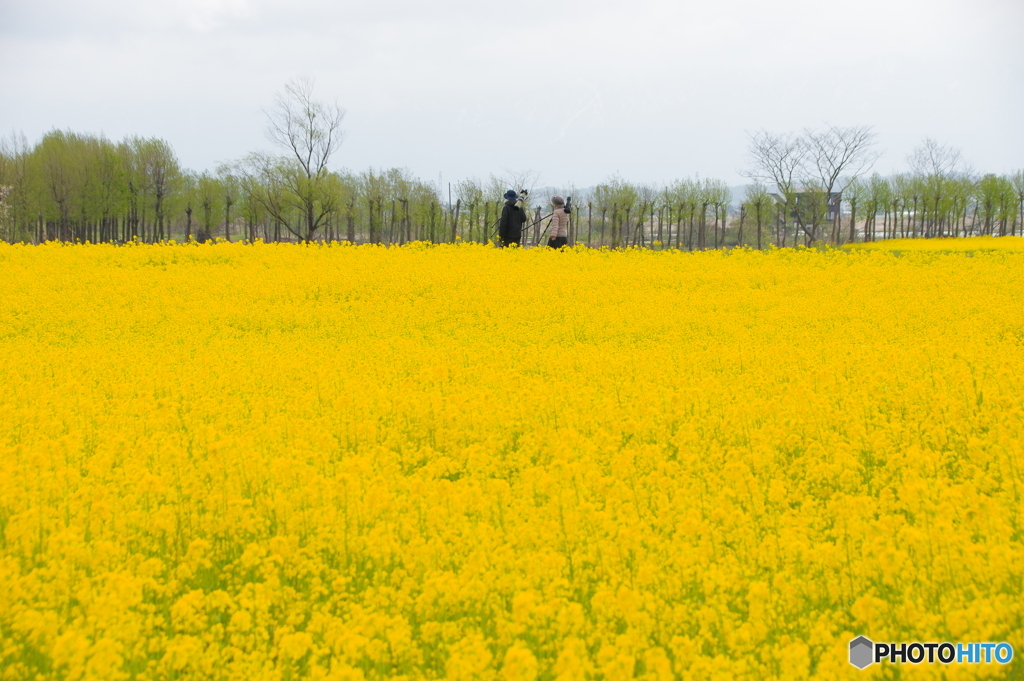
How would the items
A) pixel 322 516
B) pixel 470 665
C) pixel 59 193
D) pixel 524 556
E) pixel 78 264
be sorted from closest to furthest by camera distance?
pixel 470 665
pixel 524 556
pixel 322 516
pixel 78 264
pixel 59 193

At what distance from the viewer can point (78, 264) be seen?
18734 millimetres

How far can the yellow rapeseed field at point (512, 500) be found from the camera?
3713 millimetres

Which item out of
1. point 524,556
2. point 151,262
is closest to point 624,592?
point 524,556

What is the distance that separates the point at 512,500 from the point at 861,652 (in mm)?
2334

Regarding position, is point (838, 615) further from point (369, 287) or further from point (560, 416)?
point (369, 287)

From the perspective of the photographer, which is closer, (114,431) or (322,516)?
(322,516)

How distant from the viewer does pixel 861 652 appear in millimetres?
3623

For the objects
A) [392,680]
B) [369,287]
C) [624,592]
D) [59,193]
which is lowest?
[392,680]

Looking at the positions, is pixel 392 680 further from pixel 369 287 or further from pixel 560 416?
pixel 369 287

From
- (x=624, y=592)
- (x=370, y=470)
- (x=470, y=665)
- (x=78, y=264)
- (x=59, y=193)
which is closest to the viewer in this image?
(x=470, y=665)

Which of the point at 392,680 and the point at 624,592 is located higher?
the point at 624,592

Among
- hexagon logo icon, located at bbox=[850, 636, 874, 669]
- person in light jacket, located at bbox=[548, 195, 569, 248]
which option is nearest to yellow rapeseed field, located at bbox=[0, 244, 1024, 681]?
hexagon logo icon, located at bbox=[850, 636, 874, 669]

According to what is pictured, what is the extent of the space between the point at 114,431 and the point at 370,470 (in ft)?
9.05

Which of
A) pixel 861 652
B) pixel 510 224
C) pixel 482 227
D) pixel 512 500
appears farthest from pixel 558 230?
pixel 482 227
